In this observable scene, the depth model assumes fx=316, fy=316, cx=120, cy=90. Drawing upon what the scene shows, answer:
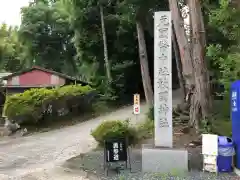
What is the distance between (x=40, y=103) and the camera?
15.5 meters

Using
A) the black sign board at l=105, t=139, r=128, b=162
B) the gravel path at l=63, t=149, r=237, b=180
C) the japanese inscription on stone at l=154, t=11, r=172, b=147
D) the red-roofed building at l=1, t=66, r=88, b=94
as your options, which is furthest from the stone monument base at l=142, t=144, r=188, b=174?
the red-roofed building at l=1, t=66, r=88, b=94

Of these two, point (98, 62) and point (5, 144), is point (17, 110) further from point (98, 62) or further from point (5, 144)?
point (98, 62)

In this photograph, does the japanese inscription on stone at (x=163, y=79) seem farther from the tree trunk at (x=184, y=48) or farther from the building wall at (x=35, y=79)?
the building wall at (x=35, y=79)

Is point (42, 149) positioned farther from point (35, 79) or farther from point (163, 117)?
point (35, 79)

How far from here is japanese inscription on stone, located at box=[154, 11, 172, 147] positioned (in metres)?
8.06

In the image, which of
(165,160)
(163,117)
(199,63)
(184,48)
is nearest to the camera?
(165,160)

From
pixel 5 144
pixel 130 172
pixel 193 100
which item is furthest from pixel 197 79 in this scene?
pixel 5 144

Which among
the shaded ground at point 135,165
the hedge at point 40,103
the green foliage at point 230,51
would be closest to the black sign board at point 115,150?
the shaded ground at point 135,165

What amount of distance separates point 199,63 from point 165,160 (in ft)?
16.1

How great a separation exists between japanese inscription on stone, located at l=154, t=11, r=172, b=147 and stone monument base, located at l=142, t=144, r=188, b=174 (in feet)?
1.24

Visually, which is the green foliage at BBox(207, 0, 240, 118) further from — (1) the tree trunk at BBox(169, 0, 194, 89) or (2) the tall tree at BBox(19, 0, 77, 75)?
(2) the tall tree at BBox(19, 0, 77, 75)

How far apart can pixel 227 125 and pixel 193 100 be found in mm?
1504

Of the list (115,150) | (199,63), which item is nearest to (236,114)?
(115,150)

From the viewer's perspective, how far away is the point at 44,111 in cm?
1639
